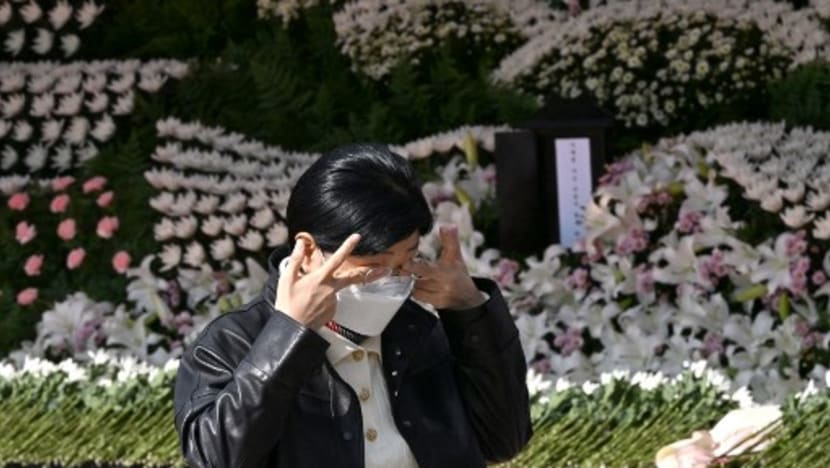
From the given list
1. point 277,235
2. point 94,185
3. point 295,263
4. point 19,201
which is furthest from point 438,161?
point 295,263

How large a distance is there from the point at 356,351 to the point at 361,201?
262 mm

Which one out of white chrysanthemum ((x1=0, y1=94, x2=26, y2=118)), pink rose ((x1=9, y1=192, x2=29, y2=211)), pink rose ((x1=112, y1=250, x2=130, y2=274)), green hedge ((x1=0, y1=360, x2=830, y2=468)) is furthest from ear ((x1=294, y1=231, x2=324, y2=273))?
white chrysanthemum ((x1=0, y1=94, x2=26, y2=118))

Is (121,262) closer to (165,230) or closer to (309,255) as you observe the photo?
(165,230)

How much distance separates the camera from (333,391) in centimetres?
326

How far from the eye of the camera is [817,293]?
7.24 metres

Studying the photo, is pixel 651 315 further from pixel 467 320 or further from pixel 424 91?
pixel 467 320

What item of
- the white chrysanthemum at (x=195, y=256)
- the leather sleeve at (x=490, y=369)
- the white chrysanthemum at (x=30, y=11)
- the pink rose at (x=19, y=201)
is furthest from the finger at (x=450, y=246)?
the white chrysanthemum at (x=30, y=11)

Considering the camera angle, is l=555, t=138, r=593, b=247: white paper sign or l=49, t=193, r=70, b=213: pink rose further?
l=49, t=193, r=70, b=213: pink rose

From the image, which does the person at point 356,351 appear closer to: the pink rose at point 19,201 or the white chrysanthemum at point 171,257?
the white chrysanthemum at point 171,257

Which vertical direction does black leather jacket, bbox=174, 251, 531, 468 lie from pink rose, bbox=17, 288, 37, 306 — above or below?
above

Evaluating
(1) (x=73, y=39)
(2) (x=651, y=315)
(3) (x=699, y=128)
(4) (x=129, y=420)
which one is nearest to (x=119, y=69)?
(1) (x=73, y=39)

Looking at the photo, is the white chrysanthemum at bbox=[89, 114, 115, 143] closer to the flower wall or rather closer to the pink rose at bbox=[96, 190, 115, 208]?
the flower wall

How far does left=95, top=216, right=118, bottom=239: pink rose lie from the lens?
8.86m

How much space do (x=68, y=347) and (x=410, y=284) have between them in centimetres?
548
